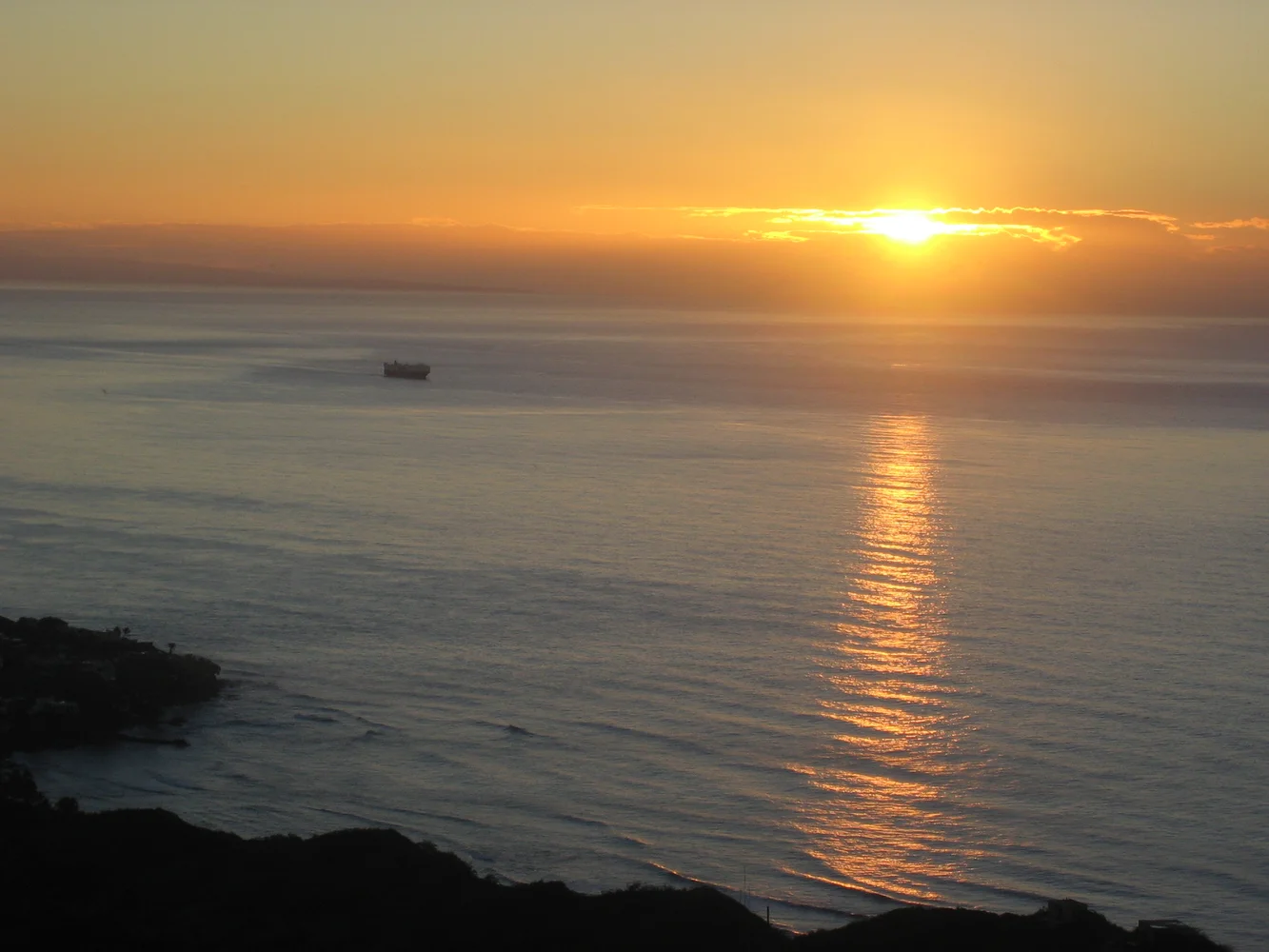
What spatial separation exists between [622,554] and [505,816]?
14.8 metres

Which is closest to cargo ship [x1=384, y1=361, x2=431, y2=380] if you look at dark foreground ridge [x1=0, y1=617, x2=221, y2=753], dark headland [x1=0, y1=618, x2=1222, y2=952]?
dark foreground ridge [x1=0, y1=617, x2=221, y2=753]

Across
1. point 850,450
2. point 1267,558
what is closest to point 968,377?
point 850,450

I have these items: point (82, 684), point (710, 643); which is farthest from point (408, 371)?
point (82, 684)

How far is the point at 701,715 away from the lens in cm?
2097

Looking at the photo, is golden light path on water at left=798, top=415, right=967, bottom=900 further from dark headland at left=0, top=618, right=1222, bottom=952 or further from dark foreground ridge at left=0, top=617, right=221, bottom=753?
dark foreground ridge at left=0, top=617, right=221, bottom=753

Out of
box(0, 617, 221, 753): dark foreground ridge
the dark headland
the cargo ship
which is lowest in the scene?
box(0, 617, 221, 753): dark foreground ridge

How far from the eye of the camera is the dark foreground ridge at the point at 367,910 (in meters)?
12.0

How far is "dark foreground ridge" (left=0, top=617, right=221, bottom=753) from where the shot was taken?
772 inches

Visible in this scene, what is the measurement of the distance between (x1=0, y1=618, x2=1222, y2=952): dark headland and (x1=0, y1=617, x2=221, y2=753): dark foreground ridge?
15.0 ft

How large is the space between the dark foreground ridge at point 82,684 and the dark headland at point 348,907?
4586 mm

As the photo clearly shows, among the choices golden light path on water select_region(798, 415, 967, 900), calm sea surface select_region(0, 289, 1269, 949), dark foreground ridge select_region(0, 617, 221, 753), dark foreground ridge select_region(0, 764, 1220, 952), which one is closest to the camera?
dark foreground ridge select_region(0, 764, 1220, 952)

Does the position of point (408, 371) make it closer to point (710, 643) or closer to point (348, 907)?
point (710, 643)

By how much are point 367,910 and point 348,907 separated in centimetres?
19

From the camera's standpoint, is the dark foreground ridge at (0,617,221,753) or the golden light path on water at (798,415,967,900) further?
the dark foreground ridge at (0,617,221,753)
